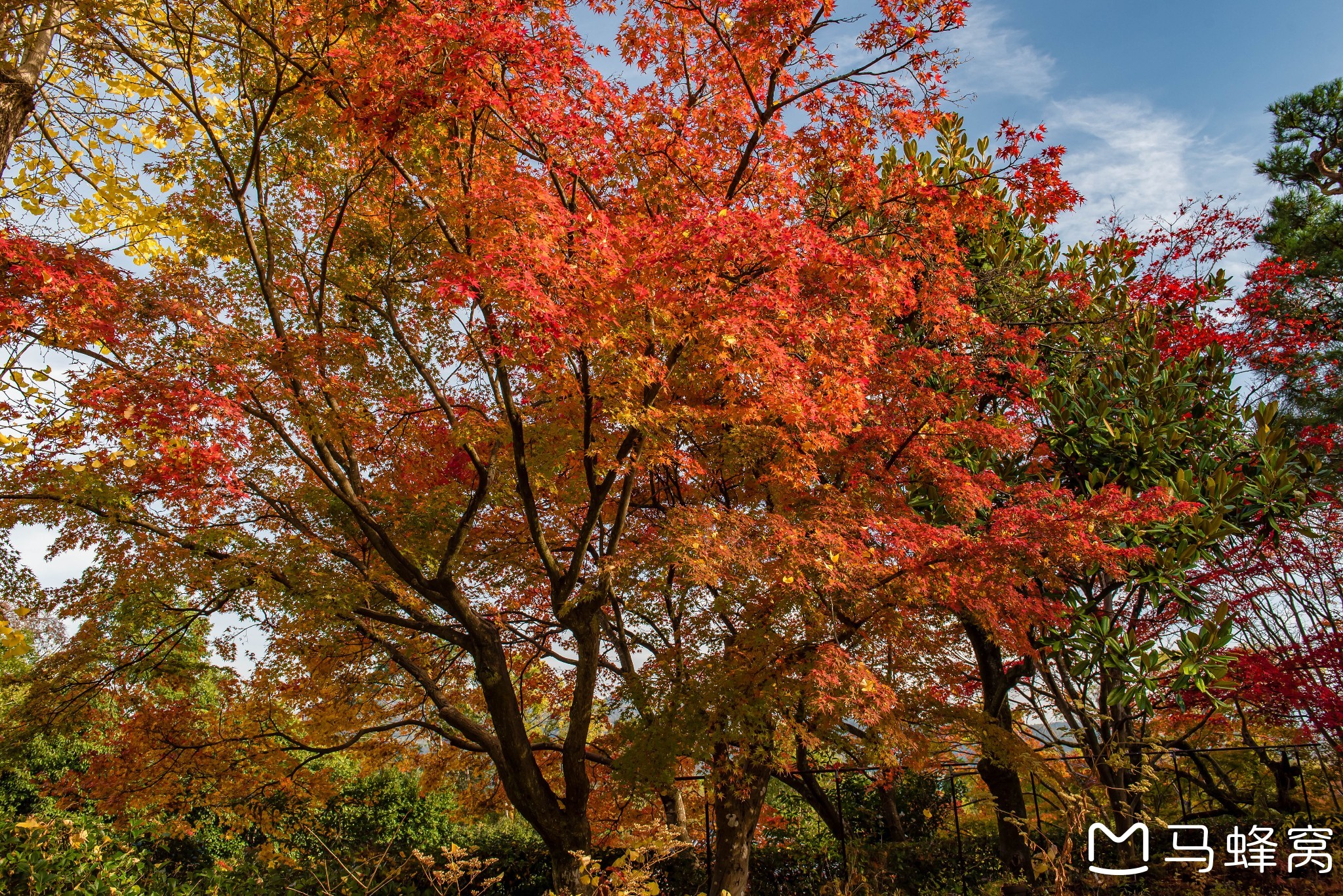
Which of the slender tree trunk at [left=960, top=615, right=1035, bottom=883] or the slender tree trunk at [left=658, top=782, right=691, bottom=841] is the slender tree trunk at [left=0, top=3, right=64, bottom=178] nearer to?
the slender tree trunk at [left=658, top=782, right=691, bottom=841]

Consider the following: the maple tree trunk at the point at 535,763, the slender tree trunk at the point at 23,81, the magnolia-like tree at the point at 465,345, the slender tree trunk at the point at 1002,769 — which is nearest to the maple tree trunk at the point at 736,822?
the magnolia-like tree at the point at 465,345

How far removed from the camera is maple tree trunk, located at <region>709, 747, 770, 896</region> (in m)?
6.86

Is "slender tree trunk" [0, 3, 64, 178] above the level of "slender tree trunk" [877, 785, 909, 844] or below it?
above

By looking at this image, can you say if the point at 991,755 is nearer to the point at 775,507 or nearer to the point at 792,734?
the point at 792,734

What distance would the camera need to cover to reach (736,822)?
7.11 metres

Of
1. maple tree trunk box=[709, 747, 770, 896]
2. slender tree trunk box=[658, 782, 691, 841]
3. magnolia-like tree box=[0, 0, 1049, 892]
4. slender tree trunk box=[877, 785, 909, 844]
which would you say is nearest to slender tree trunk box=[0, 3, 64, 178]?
magnolia-like tree box=[0, 0, 1049, 892]

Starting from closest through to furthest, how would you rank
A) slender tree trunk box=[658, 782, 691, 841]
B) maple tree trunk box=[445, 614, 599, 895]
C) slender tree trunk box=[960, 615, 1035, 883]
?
maple tree trunk box=[445, 614, 599, 895] < slender tree trunk box=[960, 615, 1035, 883] < slender tree trunk box=[658, 782, 691, 841]

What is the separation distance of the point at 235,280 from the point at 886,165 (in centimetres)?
669

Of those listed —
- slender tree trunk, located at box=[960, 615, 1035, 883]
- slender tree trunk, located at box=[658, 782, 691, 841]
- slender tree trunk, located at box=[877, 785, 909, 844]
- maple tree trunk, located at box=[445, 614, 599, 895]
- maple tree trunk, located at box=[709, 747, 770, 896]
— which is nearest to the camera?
maple tree trunk, located at box=[445, 614, 599, 895]

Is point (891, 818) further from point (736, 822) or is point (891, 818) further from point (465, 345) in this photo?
point (465, 345)

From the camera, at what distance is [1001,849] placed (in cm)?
810

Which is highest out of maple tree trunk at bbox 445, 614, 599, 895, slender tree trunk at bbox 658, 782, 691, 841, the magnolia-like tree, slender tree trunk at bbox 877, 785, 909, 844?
the magnolia-like tree

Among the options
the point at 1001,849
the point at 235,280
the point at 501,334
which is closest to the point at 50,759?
the point at 235,280

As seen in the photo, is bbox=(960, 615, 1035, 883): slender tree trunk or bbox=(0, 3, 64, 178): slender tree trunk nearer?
bbox=(0, 3, 64, 178): slender tree trunk
